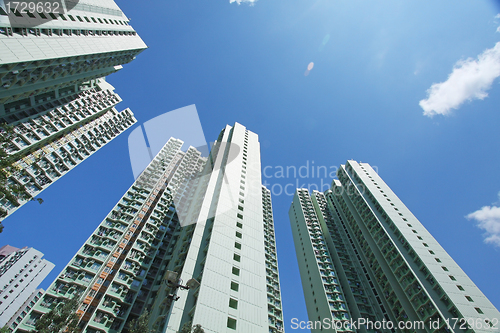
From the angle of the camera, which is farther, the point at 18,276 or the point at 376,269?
the point at 18,276

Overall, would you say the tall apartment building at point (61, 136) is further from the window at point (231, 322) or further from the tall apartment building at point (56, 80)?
the window at point (231, 322)

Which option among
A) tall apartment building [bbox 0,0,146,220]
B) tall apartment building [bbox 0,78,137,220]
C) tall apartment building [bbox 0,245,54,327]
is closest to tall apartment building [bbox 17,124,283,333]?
tall apartment building [bbox 0,78,137,220]

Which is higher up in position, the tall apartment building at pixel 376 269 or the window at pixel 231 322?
the tall apartment building at pixel 376 269

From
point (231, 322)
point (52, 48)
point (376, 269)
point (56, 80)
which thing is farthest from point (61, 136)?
point (376, 269)

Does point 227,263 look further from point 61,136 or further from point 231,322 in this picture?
point 61,136

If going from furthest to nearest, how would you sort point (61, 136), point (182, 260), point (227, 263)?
1. point (61, 136)
2. point (182, 260)
3. point (227, 263)

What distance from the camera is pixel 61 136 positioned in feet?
143

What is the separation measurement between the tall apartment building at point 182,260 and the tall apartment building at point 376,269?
1058 cm

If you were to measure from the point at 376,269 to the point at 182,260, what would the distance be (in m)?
35.7

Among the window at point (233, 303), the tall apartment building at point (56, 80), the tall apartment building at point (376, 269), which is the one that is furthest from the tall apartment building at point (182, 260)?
the tall apartment building at point (56, 80)

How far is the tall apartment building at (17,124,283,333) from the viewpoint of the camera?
21.5 metres


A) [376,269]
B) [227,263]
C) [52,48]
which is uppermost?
[52,48]

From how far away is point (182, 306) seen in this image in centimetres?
2080

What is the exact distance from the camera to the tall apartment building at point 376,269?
29.8 m
